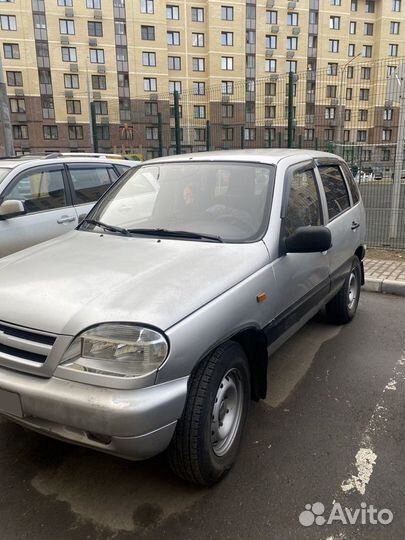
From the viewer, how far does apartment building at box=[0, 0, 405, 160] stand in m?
44.5

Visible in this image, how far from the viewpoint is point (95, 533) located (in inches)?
86.2

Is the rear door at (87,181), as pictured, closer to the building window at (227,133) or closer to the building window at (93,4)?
the building window at (227,133)

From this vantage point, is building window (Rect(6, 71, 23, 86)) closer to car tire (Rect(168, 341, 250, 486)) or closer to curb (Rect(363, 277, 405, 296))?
curb (Rect(363, 277, 405, 296))

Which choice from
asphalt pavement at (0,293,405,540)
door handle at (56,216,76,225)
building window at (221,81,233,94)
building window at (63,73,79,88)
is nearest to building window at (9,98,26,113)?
building window at (63,73,79,88)

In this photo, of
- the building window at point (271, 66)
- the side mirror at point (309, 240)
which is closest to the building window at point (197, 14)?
the building window at point (271, 66)

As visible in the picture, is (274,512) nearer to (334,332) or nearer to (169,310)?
(169,310)

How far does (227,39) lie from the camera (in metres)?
50.7

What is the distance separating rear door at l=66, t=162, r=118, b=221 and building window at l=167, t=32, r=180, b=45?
50.0 meters

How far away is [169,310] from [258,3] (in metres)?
58.5

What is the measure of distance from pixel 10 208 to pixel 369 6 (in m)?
68.3

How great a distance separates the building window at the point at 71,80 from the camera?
46.9 meters

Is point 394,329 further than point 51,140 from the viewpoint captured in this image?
No

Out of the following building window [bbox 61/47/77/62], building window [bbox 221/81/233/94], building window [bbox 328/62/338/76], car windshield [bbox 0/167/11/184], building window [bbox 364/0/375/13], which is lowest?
car windshield [bbox 0/167/11/184]

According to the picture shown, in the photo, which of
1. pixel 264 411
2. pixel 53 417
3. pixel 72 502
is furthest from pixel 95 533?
pixel 264 411
